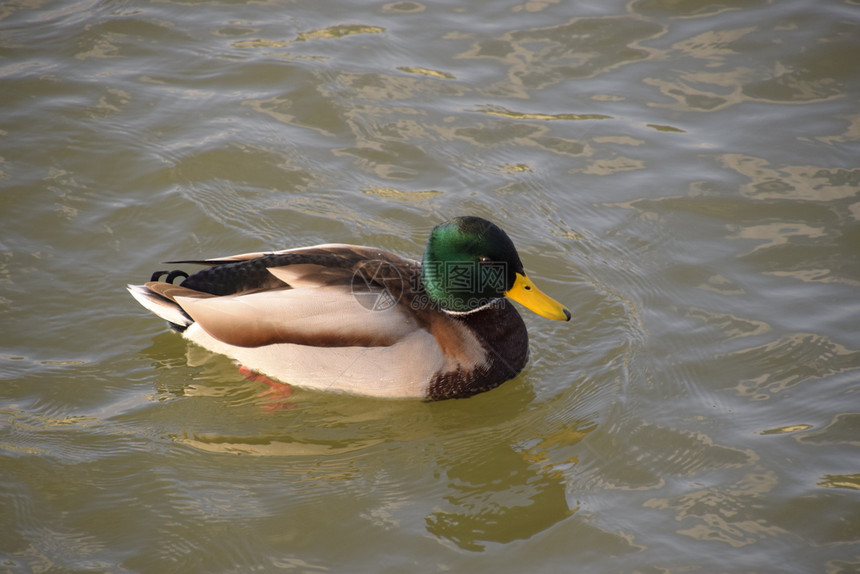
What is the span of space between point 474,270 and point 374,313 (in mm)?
717

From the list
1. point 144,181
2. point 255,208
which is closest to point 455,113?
point 255,208

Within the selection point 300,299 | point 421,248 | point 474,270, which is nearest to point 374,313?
point 300,299

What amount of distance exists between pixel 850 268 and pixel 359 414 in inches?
155

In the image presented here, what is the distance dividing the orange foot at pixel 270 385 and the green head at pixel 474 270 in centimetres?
117

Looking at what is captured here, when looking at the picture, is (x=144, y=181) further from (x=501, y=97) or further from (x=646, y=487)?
(x=646, y=487)

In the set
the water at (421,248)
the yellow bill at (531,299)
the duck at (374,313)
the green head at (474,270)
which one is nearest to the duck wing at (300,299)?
the duck at (374,313)

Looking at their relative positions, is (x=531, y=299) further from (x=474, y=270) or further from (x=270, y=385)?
(x=270, y=385)

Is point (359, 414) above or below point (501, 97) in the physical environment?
below

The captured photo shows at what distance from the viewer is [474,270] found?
584 cm

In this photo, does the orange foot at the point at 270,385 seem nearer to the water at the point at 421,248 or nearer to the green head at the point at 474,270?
the water at the point at 421,248

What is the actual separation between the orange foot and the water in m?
0.08

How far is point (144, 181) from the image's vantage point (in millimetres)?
7719

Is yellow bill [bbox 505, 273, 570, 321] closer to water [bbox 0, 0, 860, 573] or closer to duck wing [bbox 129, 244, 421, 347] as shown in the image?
water [bbox 0, 0, 860, 573]

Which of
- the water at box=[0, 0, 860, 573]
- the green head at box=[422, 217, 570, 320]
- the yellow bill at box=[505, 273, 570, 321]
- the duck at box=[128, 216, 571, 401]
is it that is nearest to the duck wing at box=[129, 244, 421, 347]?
the duck at box=[128, 216, 571, 401]
